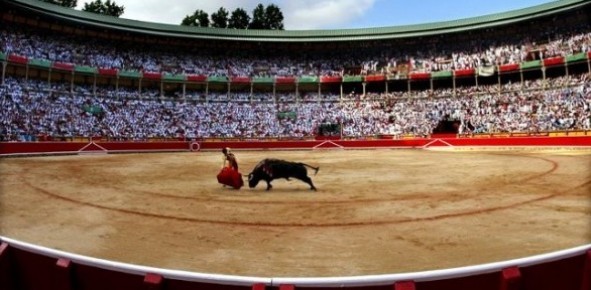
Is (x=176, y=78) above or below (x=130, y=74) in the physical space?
above

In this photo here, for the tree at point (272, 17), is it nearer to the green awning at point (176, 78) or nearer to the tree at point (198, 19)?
the tree at point (198, 19)

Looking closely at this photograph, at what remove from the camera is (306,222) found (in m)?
8.10

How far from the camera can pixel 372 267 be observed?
213 inches

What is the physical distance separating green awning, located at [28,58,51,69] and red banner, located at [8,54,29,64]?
45cm

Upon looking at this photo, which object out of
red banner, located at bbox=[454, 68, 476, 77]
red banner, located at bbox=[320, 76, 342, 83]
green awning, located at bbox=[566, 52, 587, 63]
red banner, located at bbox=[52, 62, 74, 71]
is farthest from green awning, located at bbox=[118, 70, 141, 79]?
green awning, located at bbox=[566, 52, 587, 63]

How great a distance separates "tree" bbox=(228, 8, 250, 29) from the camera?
274ft

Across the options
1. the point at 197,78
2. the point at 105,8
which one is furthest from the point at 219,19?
the point at 197,78

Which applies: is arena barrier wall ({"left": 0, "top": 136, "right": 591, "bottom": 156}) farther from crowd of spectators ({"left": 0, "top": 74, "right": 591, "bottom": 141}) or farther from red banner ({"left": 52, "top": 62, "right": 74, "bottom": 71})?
red banner ({"left": 52, "top": 62, "right": 74, "bottom": 71})

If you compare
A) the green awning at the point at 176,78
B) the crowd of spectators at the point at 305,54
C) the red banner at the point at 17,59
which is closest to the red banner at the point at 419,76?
the crowd of spectators at the point at 305,54

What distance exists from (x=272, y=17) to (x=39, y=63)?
49.7 m

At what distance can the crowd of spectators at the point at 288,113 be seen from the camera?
38.8 m

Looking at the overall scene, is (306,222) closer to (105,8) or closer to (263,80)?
(263,80)

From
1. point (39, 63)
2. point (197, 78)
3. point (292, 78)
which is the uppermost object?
point (292, 78)

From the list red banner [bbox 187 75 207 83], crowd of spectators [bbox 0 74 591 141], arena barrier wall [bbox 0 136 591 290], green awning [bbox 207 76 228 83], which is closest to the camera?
arena barrier wall [bbox 0 136 591 290]
